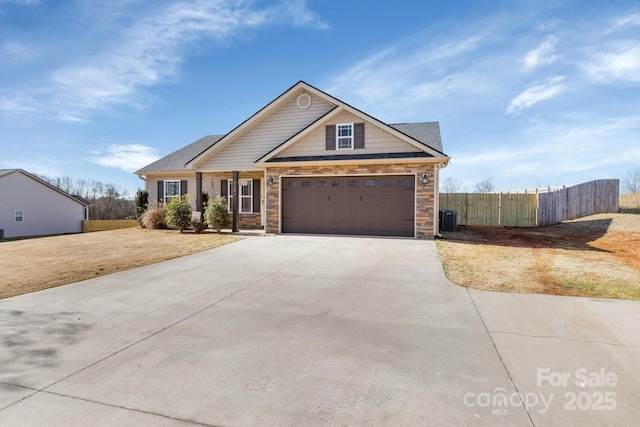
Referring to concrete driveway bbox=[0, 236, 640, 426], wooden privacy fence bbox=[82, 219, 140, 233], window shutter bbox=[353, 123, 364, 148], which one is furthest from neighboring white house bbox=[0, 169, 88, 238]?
window shutter bbox=[353, 123, 364, 148]

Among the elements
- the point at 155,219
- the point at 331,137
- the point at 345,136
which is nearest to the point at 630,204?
the point at 345,136

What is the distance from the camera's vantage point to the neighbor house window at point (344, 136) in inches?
538

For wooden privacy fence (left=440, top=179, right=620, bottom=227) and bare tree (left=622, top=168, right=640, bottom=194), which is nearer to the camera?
wooden privacy fence (left=440, top=179, right=620, bottom=227)

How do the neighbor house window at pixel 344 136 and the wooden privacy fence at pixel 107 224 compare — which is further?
the wooden privacy fence at pixel 107 224

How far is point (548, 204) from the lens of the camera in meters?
17.4

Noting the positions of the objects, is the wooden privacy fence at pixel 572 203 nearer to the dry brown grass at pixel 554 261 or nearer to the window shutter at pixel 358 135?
the dry brown grass at pixel 554 261

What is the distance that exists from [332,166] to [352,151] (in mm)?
1158

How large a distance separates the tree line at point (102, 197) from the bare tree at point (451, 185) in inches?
1372

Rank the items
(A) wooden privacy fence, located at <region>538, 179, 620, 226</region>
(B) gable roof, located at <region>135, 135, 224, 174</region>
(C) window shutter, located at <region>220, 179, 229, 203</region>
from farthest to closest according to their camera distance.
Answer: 1. (B) gable roof, located at <region>135, 135, 224, 174</region>
2. (C) window shutter, located at <region>220, 179, 229, 203</region>
3. (A) wooden privacy fence, located at <region>538, 179, 620, 226</region>

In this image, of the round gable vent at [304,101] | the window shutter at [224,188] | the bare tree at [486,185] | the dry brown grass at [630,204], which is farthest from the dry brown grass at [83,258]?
the bare tree at [486,185]

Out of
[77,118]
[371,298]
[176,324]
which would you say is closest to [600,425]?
[371,298]

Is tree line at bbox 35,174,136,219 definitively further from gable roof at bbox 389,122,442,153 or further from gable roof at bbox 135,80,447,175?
gable roof at bbox 389,122,442,153

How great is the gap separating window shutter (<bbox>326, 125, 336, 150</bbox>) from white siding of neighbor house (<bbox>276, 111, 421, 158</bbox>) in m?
0.15

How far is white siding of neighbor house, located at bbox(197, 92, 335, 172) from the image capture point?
15727 mm
